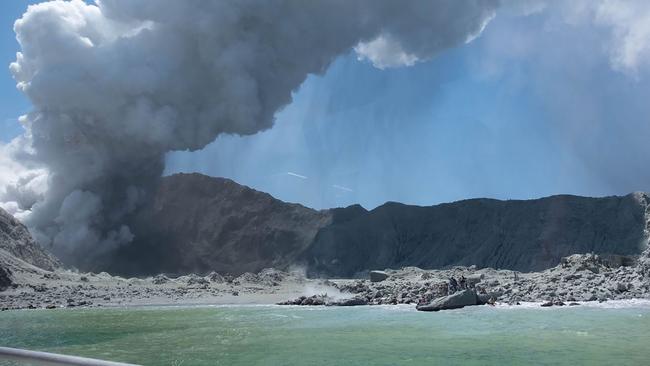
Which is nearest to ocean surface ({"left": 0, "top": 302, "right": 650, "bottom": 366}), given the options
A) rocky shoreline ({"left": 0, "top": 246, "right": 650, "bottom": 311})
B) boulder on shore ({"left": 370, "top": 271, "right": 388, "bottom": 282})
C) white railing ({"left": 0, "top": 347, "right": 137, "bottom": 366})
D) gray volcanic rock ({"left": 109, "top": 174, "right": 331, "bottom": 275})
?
rocky shoreline ({"left": 0, "top": 246, "right": 650, "bottom": 311})

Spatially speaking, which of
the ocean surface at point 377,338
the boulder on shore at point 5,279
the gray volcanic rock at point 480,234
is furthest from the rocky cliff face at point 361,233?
the ocean surface at point 377,338

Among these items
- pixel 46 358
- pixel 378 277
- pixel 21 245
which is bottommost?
pixel 46 358

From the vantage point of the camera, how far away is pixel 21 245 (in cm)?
8519

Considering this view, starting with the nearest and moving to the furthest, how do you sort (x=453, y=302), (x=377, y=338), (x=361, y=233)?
(x=377, y=338) → (x=453, y=302) → (x=361, y=233)

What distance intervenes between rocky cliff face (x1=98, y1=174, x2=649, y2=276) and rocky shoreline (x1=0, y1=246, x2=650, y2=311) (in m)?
35.5

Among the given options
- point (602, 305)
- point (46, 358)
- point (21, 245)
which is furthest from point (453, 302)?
point (21, 245)

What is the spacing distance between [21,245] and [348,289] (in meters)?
48.9

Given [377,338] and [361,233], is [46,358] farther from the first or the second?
[361,233]

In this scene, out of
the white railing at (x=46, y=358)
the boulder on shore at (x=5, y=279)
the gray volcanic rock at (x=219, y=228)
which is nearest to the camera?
the white railing at (x=46, y=358)

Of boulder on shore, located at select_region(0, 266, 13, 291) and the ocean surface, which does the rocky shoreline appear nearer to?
boulder on shore, located at select_region(0, 266, 13, 291)

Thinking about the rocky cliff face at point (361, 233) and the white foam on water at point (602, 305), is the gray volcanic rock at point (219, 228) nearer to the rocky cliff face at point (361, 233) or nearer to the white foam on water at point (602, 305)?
the rocky cliff face at point (361, 233)

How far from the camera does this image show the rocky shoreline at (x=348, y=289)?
41.8 metres

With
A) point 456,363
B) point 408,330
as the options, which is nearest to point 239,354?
point 456,363

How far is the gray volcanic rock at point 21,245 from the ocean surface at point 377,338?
166ft
